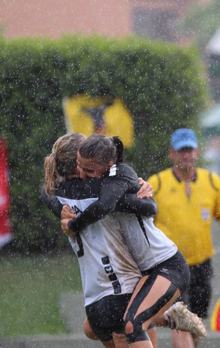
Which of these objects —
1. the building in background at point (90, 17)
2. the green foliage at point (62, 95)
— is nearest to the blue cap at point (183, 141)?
the green foliage at point (62, 95)

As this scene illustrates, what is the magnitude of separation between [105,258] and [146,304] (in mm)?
332

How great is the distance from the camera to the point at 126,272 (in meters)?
3.75

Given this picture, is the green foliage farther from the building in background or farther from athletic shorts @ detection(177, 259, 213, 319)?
the building in background

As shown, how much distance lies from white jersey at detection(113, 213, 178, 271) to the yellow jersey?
43.5 inches

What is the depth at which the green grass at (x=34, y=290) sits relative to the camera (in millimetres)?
6070

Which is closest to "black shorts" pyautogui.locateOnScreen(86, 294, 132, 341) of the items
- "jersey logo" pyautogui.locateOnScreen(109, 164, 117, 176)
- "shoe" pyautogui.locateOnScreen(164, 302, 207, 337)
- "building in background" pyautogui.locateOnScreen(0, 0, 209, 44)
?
→ "shoe" pyautogui.locateOnScreen(164, 302, 207, 337)

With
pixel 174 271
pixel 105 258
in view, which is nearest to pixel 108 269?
pixel 105 258

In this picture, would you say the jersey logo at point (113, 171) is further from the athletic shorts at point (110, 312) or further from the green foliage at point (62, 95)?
the green foliage at point (62, 95)

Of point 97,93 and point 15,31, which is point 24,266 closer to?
point 97,93

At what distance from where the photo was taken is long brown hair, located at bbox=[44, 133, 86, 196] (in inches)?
151

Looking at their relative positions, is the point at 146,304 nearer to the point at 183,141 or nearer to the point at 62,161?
the point at 62,161

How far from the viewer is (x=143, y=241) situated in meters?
3.73

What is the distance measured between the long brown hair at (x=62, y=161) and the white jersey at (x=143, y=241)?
15.7 inches

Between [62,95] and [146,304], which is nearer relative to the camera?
[146,304]
